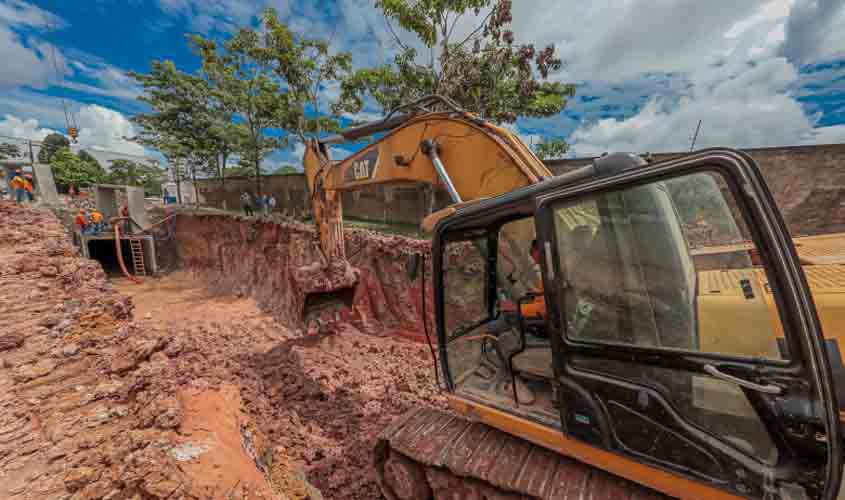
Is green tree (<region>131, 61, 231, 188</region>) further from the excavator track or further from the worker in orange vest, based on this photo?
the excavator track

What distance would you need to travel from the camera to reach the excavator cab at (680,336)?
124cm

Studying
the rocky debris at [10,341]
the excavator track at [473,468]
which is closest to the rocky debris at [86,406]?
the rocky debris at [10,341]

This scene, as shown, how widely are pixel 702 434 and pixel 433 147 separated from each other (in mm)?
2665

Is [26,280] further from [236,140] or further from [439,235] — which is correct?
[236,140]

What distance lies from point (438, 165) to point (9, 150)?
62555 millimetres

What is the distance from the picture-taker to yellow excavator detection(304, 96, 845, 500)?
127 centimetres

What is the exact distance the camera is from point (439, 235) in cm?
261

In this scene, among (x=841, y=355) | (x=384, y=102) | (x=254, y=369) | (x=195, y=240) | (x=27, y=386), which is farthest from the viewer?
(x=195, y=240)

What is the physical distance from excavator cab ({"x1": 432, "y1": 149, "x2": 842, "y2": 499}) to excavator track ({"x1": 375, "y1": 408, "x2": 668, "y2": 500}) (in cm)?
17

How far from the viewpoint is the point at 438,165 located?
2914 millimetres

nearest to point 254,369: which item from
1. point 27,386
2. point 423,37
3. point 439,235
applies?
point 27,386

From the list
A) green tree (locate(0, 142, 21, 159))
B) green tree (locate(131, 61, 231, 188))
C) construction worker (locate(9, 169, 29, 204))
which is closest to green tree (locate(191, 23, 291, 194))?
green tree (locate(131, 61, 231, 188))

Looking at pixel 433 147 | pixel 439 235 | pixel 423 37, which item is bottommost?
pixel 439 235

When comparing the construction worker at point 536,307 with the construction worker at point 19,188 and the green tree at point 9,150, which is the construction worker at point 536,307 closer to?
the construction worker at point 19,188
